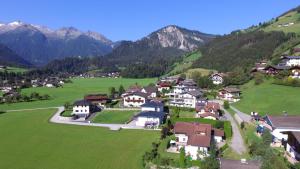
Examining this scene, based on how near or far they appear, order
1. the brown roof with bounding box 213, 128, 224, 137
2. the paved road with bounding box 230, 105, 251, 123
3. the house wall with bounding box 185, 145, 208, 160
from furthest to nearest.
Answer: the paved road with bounding box 230, 105, 251, 123 < the brown roof with bounding box 213, 128, 224, 137 < the house wall with bounding box 185, 145, 208, 160

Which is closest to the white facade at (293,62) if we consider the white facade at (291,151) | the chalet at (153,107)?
the chalet at (153,107)

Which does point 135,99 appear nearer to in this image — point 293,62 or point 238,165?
point 293,62

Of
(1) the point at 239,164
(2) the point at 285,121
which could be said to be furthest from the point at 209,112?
(1) the point at 239,164

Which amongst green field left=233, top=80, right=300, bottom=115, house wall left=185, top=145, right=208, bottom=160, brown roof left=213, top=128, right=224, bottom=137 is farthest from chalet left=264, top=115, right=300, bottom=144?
house wall left=185, top=145, right=208, bottom=160

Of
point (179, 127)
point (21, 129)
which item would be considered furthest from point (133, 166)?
point (21, 129)

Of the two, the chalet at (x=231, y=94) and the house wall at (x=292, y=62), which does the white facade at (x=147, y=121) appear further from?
the house wall at (x=292, y=62)

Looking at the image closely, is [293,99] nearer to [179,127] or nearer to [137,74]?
[179,127]

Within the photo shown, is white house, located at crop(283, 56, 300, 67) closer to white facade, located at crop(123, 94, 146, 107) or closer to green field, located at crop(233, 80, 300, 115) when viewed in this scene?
green field, located at crop(233, 80, 300, 115)
